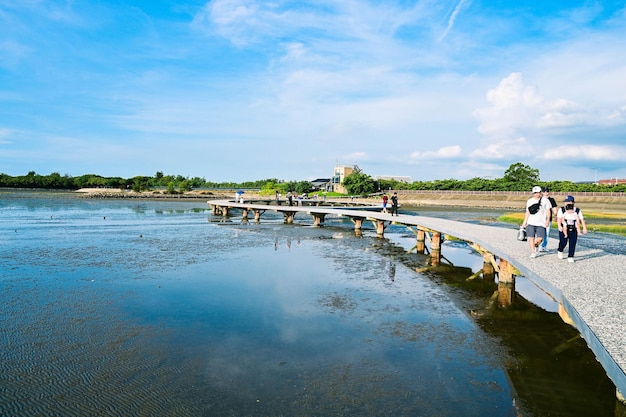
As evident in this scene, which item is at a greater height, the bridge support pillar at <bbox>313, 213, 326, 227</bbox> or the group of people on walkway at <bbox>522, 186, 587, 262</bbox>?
the group of people on walkway at <bbox>522, 186, 587, 262</bbox>

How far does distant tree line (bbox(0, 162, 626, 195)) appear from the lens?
80.7 metres

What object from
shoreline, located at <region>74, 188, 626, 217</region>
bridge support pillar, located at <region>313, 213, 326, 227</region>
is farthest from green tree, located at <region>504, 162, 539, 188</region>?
bridge support pillar, located at <region>313, 213, 326, 227</region>

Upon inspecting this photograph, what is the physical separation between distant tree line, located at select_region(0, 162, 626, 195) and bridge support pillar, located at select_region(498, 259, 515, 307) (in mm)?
69138

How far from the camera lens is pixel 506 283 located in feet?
35.9

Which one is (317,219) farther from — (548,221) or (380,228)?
(548,221)

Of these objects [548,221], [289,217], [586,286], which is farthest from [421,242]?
[289,217]

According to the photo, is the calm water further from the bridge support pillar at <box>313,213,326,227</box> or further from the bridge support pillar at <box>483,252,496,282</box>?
the bridge support pillar at <box>313,213,326,227</box>

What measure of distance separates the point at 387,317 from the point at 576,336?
139 inches

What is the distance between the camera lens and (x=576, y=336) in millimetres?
7867

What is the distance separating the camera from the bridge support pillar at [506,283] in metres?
10.6

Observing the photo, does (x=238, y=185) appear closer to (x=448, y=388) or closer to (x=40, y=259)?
(x=40, y=259)

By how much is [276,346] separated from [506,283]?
674 cm

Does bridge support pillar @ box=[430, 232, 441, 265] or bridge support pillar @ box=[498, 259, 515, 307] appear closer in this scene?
bridge support pillar @ box=[498, 259, 515, 307]

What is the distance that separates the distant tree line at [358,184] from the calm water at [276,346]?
70243 millimetres
